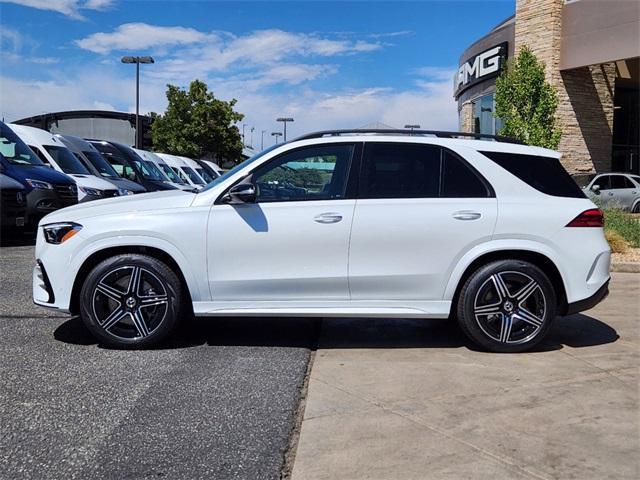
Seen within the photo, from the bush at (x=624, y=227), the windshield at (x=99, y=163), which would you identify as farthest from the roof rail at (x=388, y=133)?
the windshield at (x=99, y=163)

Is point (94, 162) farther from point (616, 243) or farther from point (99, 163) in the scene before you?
Answer: point (616, 243)

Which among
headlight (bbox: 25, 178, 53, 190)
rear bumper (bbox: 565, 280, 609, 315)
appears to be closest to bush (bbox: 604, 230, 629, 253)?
rear bumper (bbox: 565, 280, 609, 315)

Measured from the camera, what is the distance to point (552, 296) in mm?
4879

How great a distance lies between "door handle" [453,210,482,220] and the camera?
4.82m

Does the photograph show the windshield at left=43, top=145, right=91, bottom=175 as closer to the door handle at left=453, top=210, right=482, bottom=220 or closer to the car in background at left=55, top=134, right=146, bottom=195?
the car in background at left=55, top=134, right=146, bottom=195

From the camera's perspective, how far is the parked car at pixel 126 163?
18.0 m

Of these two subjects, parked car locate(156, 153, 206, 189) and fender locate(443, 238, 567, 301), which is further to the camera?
parked car locate(156, 153, 206, 189)

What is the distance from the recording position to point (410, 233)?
4773 millimetres

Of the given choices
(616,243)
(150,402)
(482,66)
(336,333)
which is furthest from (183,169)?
(150,402)

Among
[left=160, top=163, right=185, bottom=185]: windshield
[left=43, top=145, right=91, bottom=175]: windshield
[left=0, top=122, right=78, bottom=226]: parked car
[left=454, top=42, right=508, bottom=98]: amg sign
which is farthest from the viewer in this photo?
[left=160, top=163, right=185, bottom=185]: windshield

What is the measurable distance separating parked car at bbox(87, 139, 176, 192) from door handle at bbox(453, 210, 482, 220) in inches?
557

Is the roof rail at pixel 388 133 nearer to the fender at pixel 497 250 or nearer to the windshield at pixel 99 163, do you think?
the fender at pixel 497 250

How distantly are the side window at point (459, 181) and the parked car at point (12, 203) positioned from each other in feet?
26.7

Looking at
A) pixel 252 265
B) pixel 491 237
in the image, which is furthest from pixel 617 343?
pixel 252 265
